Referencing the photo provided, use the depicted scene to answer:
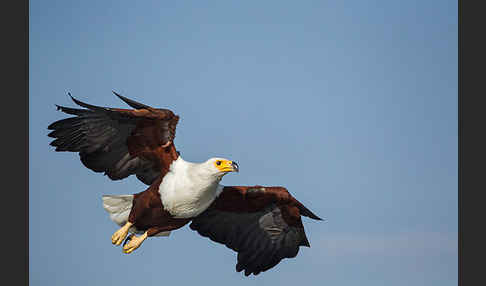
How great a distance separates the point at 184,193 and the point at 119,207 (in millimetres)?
1256

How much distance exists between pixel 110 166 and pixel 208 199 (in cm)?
145

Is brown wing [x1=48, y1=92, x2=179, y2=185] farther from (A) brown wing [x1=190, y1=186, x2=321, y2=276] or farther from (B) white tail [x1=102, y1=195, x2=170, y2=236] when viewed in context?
(A) brown wing [x1=190, y1=186, x2=321, y2=276]

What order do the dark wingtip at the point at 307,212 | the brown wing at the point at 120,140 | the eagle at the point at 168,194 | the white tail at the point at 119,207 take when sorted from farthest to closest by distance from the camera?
1. the dark wingtip at the point at 307,212
2. the white tail at the point at 119,207
3. the brown wing at the point at 120,140
4. the eagle at the point at 168,194

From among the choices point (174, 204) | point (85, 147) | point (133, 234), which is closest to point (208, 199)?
point (174, 204)

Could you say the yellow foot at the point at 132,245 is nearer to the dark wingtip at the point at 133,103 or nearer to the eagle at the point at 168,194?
the eagle at the point at 168,194

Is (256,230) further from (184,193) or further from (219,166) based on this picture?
(219,166)

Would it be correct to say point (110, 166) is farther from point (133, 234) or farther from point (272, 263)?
point (272, 263)

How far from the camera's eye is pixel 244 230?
33.8 ft

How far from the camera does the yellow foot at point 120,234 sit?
30.2 feet

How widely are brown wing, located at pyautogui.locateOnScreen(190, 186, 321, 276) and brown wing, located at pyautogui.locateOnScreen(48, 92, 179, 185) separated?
1.10m

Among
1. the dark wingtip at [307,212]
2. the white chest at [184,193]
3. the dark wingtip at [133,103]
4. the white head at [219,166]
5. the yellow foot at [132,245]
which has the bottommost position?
the yellow foot at [132,245]

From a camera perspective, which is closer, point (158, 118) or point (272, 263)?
point (158, 118)

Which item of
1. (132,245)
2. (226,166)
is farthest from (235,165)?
(132,245)

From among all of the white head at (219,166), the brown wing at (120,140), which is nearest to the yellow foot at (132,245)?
the brown wing at (120,140)
